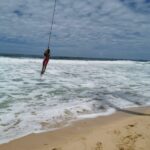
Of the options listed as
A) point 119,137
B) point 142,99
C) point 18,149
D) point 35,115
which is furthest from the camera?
point 142,99

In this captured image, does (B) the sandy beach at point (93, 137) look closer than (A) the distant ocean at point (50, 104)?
Yes

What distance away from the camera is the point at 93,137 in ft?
18.0

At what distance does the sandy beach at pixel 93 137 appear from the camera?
16.3 ft

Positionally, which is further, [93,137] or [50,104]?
[50,104]

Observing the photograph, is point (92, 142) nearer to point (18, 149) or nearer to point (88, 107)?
point (18, 149)

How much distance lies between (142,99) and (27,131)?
582cm

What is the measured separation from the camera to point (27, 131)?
5906mm

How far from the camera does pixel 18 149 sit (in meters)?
4.91

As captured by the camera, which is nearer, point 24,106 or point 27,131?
point 27,131

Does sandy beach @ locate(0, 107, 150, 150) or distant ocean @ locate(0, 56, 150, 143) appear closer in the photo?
sandy beach @ locate(0, 107, 150, 150)

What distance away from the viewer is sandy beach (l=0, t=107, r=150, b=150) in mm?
4953

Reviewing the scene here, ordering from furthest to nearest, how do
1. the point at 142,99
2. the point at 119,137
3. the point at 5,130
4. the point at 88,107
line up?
the point at 142,99 → the point at 88,107 → the point at 5,130 → the point at 119,137

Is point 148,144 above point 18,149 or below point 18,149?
above

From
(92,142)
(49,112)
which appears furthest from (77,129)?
(49,112)
